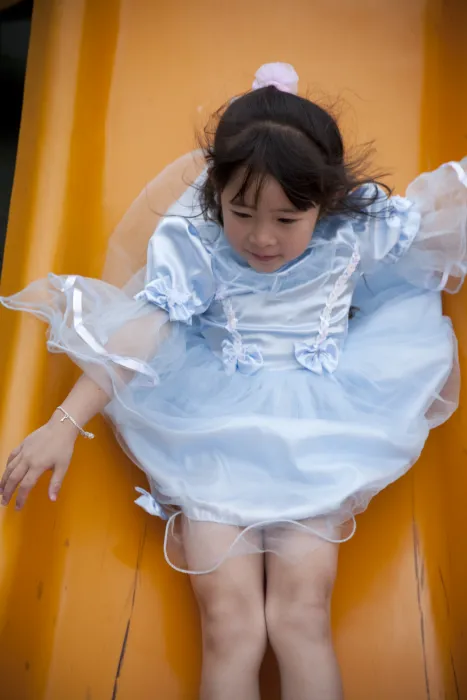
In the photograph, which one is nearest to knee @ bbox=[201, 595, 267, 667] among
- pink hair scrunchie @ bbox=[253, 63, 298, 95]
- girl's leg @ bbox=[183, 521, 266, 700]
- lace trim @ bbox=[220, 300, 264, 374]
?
girl's leg @ bbox=[183, 521, 266, 700]

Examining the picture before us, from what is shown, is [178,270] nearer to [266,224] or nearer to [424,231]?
[266,224]

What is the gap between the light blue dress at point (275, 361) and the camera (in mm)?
992

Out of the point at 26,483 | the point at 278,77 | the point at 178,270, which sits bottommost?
the point at 26,483

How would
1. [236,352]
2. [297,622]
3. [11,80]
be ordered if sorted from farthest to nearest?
[11,80] < [236,352] < [297,622]

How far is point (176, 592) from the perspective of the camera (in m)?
1.04

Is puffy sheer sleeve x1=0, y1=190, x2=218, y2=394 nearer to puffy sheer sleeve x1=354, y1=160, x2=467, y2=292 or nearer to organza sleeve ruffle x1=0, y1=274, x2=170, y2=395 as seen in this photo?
organza sleeve ruffle x1=0, y1=274, x2=170, y2=395

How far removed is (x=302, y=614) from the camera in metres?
0.91

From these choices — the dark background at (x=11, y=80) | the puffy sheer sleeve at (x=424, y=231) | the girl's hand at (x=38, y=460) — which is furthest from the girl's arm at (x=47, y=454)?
the dark background at (x=11, y=80)

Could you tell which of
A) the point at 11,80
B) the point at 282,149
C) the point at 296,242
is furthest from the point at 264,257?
the point at 11,80

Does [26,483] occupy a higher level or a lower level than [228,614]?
higher

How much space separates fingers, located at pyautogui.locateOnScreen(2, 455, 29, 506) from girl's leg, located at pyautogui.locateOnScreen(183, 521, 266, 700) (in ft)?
0.75

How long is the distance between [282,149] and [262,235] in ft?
0.37

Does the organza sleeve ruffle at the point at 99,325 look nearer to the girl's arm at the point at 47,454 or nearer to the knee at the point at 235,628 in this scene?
the girl's arm at the point at 47,454

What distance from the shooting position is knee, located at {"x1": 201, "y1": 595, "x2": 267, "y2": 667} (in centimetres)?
90
